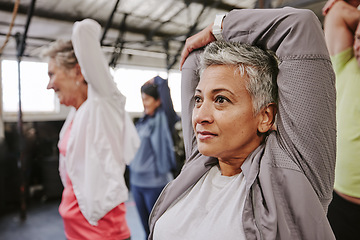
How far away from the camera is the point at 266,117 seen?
925 mm

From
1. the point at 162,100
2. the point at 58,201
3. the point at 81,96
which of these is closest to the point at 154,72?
the point at 58,201

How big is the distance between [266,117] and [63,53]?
1.38m

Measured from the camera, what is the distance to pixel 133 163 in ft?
9.49

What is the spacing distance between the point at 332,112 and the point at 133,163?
2.31 meters

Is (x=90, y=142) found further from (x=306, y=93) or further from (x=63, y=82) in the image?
(x=306, y=93)

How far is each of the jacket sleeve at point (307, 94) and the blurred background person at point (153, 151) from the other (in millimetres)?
2045

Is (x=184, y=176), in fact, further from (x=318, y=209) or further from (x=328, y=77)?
(x=328, y=77)

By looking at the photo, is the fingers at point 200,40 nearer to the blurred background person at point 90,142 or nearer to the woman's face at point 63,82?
the blurred background person at point 90,142

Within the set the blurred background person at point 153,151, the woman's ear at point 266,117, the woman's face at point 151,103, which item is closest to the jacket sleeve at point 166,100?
the blurred background person at point 153,151

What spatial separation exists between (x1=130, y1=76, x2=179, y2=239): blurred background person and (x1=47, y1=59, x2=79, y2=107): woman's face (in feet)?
3.87

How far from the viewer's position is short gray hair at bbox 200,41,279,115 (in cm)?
89

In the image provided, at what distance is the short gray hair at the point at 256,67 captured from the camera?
0.89 m

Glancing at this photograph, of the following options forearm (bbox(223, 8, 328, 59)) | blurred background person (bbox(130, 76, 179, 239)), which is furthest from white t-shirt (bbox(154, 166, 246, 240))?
blurred background person (bbox(130, 76, 179, 239))

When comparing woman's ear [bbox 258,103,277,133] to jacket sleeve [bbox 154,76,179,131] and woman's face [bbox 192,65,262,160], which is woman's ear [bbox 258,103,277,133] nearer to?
woman's face [bbox 192,65,262,160]
